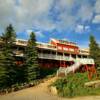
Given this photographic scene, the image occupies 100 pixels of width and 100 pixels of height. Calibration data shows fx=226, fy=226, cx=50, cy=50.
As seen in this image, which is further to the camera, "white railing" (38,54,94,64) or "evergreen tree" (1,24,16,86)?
"white railing" (38,54,94,64)

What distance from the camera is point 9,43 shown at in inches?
1563

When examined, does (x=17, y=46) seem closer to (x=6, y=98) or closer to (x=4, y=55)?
(x=4, y=55)

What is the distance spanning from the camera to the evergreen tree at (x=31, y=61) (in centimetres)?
4131

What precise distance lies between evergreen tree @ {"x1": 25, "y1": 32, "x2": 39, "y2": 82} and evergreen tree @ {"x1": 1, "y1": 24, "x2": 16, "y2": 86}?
3.06 m

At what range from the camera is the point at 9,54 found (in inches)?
1538

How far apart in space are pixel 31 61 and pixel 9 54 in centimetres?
549

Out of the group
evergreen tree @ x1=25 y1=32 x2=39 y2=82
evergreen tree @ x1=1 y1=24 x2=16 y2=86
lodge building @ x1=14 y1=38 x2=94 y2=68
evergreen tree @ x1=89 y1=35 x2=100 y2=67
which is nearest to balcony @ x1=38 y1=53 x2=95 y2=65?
lodge building @ x1=14 y1=38 x2=94 y2=68

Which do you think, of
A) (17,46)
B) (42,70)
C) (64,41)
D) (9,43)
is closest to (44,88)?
(9,43)

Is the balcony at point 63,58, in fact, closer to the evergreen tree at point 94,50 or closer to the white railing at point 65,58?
the white railing at point 65,58

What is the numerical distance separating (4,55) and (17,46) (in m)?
12.4

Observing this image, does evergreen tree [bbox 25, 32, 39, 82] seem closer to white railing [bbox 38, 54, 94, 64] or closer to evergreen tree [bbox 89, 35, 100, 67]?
white railing [bbox 38, 54, 94, 64]

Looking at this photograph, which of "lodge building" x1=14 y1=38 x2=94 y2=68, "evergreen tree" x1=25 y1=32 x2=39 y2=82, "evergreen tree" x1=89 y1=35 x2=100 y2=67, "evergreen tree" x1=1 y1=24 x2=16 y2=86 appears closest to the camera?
"evergreen tree" x1=1 y1=24 x2=16 y2=86

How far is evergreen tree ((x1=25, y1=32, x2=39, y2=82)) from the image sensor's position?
41.3 metres

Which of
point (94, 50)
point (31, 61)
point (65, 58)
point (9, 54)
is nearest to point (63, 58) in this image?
point (65, 58)
